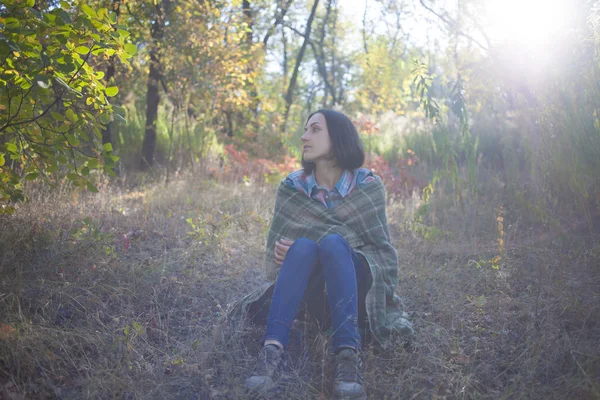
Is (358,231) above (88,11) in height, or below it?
below

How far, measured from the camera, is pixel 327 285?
7.91 feet

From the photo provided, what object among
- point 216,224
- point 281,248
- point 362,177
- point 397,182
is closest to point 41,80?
point 281,248

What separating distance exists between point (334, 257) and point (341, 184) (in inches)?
20.8

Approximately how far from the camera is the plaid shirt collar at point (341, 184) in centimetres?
279

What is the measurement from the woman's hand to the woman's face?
470 millimetres

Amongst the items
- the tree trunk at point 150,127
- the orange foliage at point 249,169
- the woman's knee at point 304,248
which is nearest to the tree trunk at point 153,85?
the tree trunk at point 150,127

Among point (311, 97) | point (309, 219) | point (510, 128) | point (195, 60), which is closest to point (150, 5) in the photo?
point (195, 60)

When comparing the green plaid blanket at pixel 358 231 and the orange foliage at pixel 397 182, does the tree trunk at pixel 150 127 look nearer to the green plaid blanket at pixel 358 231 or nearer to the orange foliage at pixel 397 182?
the orange foliage at pixel 397 182

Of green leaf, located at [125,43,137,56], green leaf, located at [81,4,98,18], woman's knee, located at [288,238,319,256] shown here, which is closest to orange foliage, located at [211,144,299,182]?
woman's knee, located at [288,238,319,256]

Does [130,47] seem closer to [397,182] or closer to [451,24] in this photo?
[397,182]

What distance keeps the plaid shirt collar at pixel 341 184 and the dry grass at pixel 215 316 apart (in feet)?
2.43

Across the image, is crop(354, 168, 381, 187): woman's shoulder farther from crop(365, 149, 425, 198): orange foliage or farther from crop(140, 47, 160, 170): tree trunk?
crop(140, 47, 160, 170): tree trunk

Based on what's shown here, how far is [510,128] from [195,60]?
4005mm

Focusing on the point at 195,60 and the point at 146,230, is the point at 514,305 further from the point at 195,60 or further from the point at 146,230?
the point at 195,60
